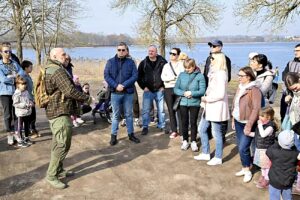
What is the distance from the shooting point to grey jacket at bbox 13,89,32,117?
20.8ft

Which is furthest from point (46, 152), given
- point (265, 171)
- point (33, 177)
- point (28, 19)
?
point (28, 19)

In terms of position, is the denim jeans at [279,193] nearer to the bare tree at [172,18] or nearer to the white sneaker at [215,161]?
the white sneaker at [215,161]

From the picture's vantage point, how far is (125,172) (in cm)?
537

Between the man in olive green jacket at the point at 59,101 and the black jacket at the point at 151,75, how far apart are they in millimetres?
2569

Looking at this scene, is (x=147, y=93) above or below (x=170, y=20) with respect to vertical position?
below

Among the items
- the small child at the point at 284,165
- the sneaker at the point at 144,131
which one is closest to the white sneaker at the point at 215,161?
the small child at the point at 284,165

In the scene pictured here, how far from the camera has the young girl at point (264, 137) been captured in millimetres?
4738

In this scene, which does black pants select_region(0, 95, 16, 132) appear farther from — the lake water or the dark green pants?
the lake water

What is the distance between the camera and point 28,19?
22922mm

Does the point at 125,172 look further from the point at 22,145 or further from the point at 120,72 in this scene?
the point at 22,145

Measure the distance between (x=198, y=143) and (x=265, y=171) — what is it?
78.7 inches

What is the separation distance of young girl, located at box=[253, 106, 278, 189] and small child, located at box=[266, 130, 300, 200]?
0.72m

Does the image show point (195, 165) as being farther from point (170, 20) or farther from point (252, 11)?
point (170, 20)

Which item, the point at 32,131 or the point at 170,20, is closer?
the point at 32,131
